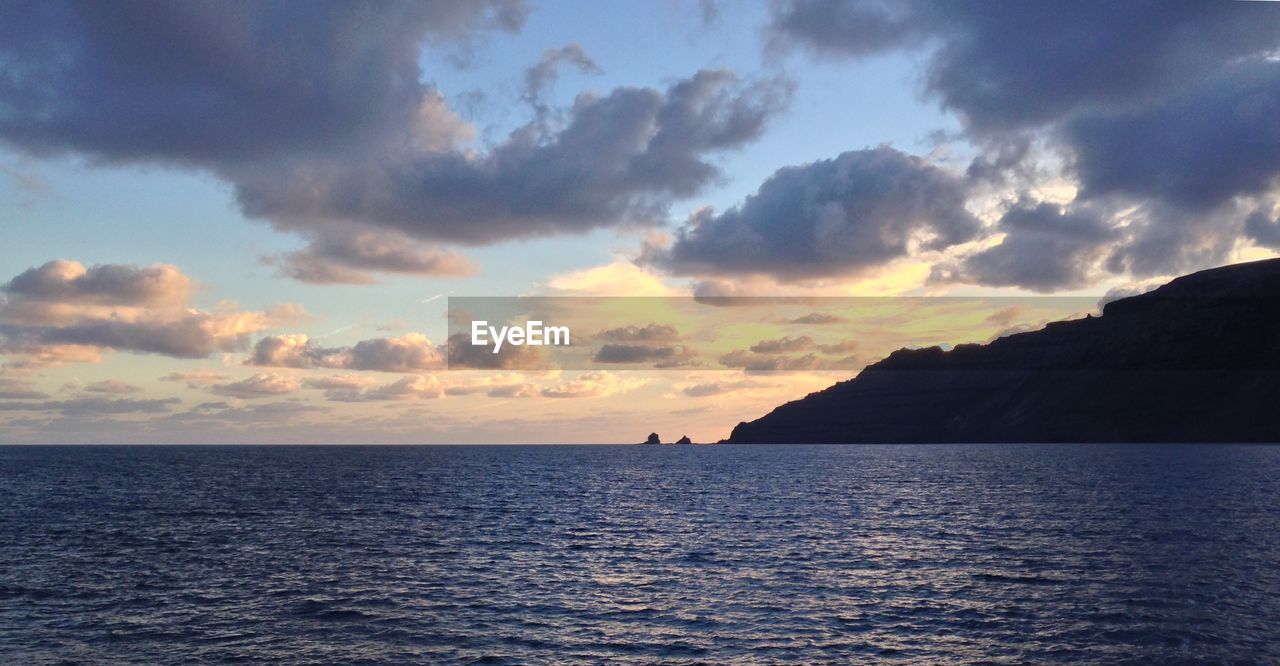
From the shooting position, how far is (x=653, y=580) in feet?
155

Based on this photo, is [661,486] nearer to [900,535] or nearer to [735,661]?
[900,535]

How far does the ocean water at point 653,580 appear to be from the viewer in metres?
34.0

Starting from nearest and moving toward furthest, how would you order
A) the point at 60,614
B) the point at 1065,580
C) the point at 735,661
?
1. the point at 735,661
2. the point at 60,614
3. the point at 1065,580

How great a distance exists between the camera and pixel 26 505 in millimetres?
92000

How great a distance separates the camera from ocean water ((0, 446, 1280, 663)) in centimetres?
3400

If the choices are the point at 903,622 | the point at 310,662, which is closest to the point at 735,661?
the point at 903,622

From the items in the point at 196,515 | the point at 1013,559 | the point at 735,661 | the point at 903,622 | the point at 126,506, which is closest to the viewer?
the point at 735,661

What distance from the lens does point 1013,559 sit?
52.2 metres

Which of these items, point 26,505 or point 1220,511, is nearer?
point 1220,511

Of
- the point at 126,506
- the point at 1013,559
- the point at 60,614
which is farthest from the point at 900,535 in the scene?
the point at 126,506

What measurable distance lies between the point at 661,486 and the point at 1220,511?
69819 mm

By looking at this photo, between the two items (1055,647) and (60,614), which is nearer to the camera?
(1055,647)

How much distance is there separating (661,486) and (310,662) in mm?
94167

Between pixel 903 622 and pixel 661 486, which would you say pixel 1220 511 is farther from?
pixel 661 486
